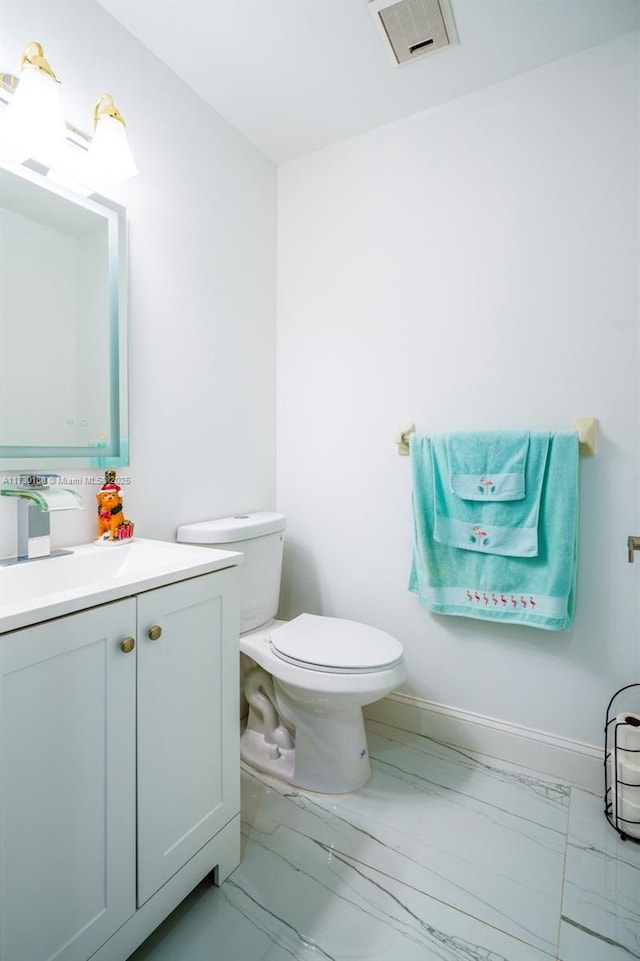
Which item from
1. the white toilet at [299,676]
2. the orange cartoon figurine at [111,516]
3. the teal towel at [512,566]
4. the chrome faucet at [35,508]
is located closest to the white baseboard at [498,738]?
the white toilet at [299,676]

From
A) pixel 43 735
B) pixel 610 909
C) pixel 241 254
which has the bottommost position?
pixel 610 909

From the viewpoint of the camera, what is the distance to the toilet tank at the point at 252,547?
1.57 meters

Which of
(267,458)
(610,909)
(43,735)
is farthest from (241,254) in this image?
(610,909)

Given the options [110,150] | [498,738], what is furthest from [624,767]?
[110,150]

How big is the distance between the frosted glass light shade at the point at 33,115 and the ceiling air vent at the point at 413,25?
919 millimetres

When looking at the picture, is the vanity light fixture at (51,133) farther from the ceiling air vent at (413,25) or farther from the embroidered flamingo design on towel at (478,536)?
the embroidered flamingo design on towel at (478,536)

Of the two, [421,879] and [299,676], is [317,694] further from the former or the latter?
[421,879]

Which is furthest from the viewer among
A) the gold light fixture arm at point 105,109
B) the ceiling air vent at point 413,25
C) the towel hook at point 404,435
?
the towel hook at point 404,435

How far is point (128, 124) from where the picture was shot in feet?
4.72

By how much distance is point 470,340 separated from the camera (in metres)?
1.70

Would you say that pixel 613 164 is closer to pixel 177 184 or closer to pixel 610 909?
pixel 177 184

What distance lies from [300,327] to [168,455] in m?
0.87

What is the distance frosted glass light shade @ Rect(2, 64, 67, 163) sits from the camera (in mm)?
1080

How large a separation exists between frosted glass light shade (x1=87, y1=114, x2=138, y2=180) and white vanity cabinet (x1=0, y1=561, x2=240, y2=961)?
1.12m
